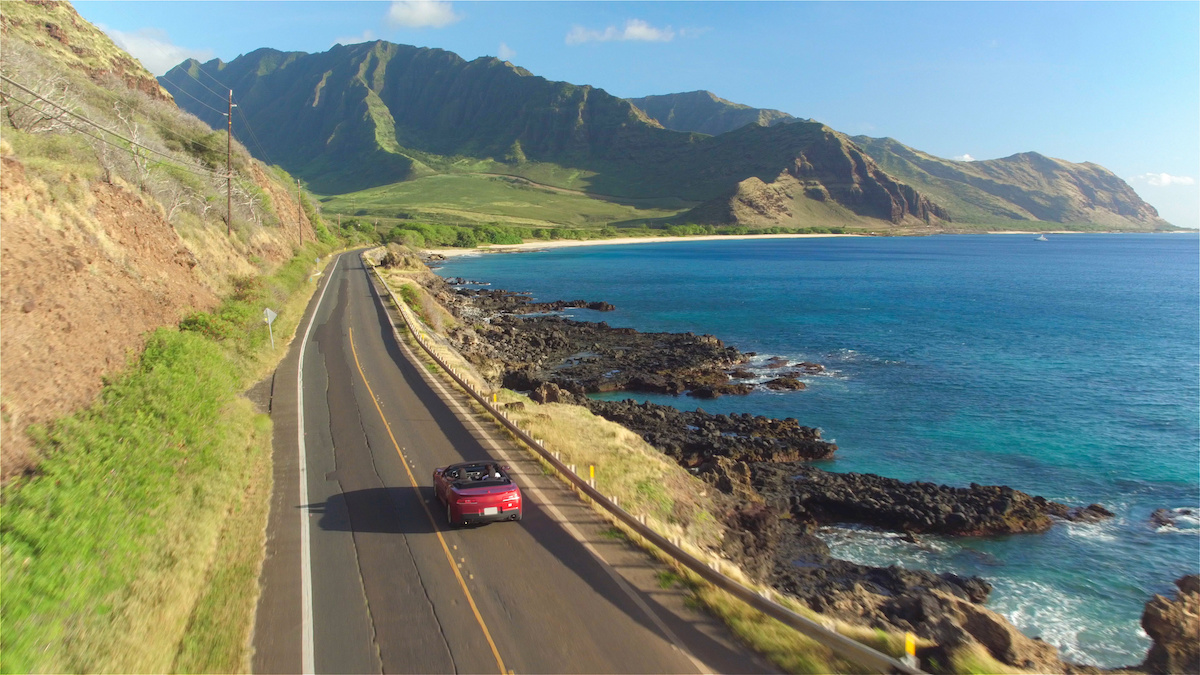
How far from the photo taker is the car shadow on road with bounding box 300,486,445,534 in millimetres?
14648

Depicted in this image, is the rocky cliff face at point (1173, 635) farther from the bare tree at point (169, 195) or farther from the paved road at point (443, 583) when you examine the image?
the bare tree at point (169, 195)

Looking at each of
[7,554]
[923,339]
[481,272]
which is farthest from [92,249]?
[481,272]

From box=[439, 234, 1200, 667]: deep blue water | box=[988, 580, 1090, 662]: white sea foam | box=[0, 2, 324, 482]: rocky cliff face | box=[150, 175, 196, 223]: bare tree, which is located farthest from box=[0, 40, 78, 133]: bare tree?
box=[988, 580, 1090, 662]: white sea foam

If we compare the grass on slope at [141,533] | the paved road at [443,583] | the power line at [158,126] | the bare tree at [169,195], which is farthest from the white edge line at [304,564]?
the power line at [158,126]

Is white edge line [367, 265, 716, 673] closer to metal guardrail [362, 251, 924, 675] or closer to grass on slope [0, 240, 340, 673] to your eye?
metal guardrail [362, 251, 924, 675]

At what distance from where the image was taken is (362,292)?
61.1 meters

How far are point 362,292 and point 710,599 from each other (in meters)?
55.6

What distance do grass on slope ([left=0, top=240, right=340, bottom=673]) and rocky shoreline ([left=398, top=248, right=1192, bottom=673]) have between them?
11168mm

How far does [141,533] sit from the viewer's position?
1249 cm

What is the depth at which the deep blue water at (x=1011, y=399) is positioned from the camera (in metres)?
21.1

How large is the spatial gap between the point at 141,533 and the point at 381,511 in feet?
15.2

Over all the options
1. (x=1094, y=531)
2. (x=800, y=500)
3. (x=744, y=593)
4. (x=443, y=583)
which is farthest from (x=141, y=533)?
(x=1094, y=531)

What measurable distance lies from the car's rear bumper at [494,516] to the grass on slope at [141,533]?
13.2ft

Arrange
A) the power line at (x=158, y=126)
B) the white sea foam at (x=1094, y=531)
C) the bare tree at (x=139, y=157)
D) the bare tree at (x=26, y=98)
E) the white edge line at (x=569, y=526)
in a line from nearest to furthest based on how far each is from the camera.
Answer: the white edge line at (x=569, y=526), the white sea foam at (x=1094, y=531), the bare tree at (x=26, y=98), the bare tree at (x=139, y=157), the power line at (x=158, y=126)
